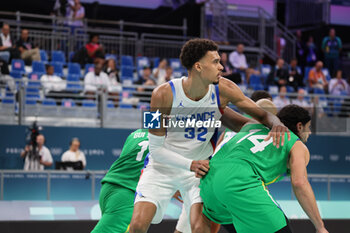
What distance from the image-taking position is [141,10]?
1884 cm

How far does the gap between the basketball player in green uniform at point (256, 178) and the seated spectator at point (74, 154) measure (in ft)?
20.3

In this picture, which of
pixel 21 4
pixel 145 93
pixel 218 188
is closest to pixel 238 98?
pixel 218 188

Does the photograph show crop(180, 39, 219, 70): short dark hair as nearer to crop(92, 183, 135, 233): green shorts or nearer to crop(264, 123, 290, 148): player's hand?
crop(264, 123, 290, 148): player's hand

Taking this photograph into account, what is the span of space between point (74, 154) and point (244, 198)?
22.0ft

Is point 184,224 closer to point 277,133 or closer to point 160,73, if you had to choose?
point 277,133

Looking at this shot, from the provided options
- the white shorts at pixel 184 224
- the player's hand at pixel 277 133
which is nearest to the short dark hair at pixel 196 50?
the player's hand at pixel 277 133

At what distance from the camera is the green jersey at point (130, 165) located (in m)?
4.64

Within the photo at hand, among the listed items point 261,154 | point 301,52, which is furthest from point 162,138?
point 301,52

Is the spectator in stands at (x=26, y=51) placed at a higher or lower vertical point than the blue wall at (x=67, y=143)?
higher

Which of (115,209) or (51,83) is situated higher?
(51,83)

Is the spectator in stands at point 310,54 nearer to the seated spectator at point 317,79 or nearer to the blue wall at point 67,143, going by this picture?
the seated spectator at point 317,79

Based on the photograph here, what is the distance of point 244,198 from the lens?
369 cm

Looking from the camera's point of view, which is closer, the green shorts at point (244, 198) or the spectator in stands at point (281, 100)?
the green shorts at point (244, 198)

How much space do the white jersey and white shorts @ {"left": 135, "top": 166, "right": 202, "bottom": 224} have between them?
0.11 m
